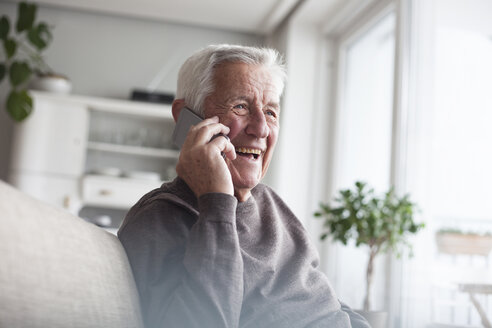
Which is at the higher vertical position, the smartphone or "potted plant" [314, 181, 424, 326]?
the smartphone

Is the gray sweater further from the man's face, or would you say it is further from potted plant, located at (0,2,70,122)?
potted plant, located at (0,2,70,122)

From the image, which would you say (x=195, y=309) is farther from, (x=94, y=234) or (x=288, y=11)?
(x=288, y=11)

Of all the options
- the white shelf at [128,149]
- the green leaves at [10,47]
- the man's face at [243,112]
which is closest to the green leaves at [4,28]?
the green leaves at [10,47]

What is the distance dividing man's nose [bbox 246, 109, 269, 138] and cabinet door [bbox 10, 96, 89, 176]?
4.15m

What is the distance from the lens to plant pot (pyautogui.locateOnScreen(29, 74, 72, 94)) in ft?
16.6

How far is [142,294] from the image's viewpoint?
2.97ft

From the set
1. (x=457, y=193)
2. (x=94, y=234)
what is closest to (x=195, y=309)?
(x=94, y=234)

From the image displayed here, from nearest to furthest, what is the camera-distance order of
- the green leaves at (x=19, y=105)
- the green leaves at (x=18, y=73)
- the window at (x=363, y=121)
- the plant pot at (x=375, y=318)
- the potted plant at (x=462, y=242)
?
1. the plant pot at (x=375, y=318)
2. the potted plant at (x=462, y=242)
3. the window at (x=363, y=121)
4. the green leaves at (x=19, y=105)
5. the green leaves at (x=18, y=73)

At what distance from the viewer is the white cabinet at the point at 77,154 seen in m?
4.93

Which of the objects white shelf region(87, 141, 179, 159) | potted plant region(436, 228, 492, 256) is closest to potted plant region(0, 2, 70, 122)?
white shelf region(87, 141, 179, 159)

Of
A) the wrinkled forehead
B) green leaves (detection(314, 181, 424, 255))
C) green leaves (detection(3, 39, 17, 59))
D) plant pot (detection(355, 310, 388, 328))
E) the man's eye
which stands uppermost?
green leaves (detection(3, 39, 17, 59))

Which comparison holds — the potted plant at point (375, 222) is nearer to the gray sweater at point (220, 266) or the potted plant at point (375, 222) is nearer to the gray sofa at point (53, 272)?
the gray sweater at point (220, 266)

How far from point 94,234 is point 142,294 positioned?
17 cm

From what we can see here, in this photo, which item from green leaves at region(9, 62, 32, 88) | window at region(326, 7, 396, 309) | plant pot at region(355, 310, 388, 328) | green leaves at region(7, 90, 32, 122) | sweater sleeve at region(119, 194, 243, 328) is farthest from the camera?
Result: green leaves at region(9, 62, 32, 88)
